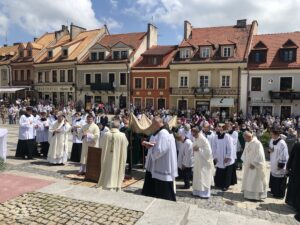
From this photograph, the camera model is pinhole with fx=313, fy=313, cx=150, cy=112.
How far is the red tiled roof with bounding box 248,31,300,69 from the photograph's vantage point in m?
29.6

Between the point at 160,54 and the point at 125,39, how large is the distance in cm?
644

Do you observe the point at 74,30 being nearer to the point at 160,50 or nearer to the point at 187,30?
the point at 160,50

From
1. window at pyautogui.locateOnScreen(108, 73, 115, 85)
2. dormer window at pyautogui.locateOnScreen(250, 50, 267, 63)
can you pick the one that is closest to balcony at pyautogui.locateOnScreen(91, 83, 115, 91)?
window at pyautogui.locateOnScreen(108, 73, 115, 85)

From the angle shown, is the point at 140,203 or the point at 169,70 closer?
the point at 140,203

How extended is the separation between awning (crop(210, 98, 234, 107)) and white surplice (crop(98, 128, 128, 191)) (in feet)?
79.2

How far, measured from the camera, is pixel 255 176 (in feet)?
26.9

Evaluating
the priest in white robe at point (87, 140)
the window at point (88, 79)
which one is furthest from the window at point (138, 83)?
the priest in white robe at point (87, 140)

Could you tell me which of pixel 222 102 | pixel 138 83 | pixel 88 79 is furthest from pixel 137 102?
pixel 222 102

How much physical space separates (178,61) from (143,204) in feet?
93.4

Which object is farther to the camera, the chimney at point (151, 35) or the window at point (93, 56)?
the window at point (93, 56)

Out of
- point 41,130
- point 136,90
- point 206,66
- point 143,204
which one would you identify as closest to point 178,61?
point 206,66

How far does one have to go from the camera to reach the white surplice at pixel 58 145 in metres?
11.1

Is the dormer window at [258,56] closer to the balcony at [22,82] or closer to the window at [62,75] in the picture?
the window at [62,75]

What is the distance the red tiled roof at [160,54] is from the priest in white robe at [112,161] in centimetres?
2646
